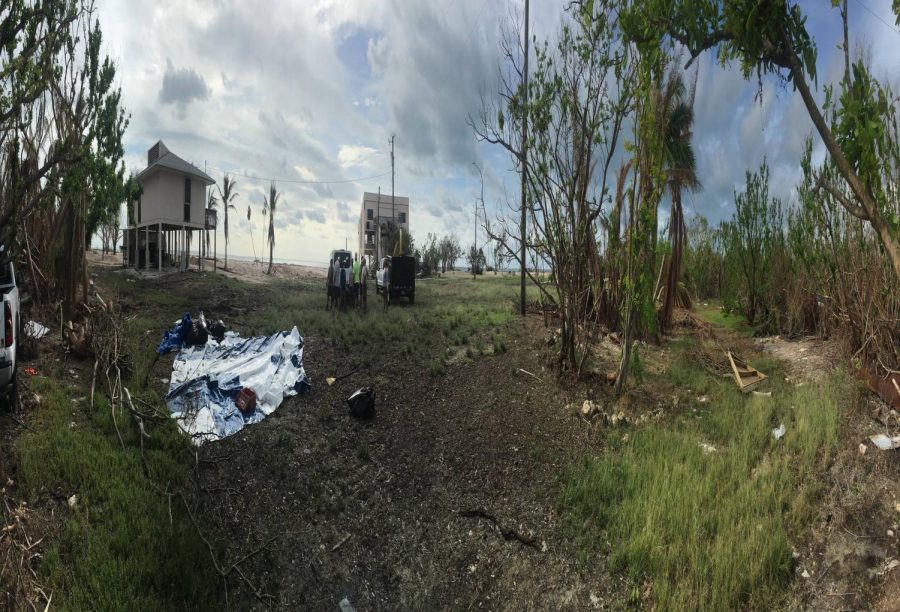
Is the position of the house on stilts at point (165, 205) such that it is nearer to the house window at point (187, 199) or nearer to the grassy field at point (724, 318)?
the house window at point (187, 199)

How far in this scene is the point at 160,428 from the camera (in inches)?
198

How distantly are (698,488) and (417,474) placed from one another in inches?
109

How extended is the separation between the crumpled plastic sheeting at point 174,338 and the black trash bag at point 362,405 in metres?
3.62

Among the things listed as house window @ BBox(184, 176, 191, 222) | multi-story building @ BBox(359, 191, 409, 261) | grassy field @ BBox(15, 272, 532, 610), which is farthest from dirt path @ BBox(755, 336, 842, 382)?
multi-story building @ BBox(359, 191, 409, 261)

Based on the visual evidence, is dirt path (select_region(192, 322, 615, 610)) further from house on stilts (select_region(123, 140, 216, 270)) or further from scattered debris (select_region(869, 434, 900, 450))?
house on stilts (select_region(123, 140, 216, 270))

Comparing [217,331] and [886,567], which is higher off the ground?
[217,331]

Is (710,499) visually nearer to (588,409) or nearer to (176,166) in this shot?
(588,409)

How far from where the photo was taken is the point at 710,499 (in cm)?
418

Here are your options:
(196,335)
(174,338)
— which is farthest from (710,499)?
(174,338)

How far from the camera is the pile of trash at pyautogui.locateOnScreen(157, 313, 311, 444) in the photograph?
554 centimetres

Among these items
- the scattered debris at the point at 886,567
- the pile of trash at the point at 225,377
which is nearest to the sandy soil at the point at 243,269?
the pile of trash at the point at 225,377

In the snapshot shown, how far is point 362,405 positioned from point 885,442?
5524 millimetres

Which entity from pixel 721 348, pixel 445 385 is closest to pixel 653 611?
pixel 445 385

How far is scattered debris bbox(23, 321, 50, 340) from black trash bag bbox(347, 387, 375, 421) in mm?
4536
